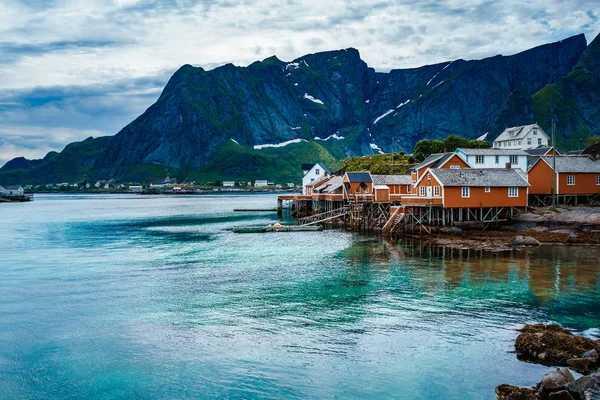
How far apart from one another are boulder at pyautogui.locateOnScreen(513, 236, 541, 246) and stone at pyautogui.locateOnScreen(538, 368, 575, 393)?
3334 cm

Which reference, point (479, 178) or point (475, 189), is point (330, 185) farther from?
point (475, 189)

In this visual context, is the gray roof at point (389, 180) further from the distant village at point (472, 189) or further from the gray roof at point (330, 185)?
the gray roof at point (330, 185)

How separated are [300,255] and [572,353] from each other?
30060 mm

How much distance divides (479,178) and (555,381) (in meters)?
43.3

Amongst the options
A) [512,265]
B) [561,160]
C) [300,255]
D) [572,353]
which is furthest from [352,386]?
[561,160]

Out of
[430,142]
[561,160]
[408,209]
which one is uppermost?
[430,142]

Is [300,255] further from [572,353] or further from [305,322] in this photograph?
[572,353]

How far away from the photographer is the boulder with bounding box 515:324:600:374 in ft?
61.3

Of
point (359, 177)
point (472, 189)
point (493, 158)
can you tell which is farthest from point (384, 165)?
point (472, 189)

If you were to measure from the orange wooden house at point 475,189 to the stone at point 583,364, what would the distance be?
37960 mm

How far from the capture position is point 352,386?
17688 millimetres

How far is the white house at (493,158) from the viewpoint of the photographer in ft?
221

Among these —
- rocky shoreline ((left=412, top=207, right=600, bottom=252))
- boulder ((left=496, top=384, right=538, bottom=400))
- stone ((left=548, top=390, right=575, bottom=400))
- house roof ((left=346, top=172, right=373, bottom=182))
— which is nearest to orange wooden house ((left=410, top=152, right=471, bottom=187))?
house roof ((left=346, top=172, right=373, bottom=182))

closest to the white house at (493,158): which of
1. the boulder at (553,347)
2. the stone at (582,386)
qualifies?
the boulder at (553,347)
